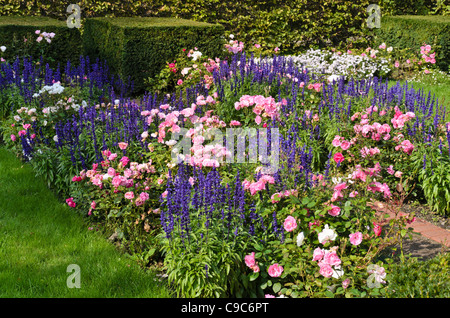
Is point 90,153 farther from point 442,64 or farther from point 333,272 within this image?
point 442,64

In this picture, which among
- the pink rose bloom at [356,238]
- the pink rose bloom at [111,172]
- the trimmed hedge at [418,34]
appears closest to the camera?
the pink rose bloom at [356,238]

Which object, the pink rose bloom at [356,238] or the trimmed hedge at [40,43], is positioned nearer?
the pink rose bloom at [356,238]

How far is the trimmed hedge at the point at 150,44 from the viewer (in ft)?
28.4

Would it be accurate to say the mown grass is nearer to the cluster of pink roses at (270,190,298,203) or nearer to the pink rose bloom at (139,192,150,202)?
the pink rose bloom at (139,192,150,202)

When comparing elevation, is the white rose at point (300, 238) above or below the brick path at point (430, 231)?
above

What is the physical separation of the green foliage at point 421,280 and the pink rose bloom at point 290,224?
2.14ft

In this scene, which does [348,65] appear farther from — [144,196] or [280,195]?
[280,195]

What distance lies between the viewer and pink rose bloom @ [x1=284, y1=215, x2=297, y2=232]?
3.33 metres

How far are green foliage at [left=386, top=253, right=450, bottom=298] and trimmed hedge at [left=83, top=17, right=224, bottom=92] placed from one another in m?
6.60

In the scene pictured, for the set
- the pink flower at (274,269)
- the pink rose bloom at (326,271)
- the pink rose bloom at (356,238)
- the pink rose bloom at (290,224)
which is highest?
the pink rose bloom at (290,224)

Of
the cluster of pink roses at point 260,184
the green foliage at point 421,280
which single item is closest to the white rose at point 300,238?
the cluster of pink roses at point 260,184

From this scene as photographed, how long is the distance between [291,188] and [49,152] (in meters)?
2.65

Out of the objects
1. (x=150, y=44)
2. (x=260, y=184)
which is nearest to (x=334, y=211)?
(x=260, y=184)
